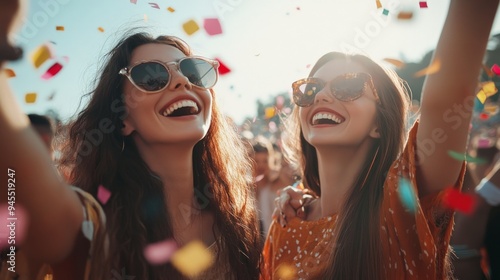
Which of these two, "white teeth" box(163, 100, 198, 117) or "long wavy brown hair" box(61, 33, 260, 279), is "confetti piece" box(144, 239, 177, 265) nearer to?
"long wavy brown hair" box(61, 33, 260, 279)

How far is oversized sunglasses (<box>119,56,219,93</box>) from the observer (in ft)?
7.27

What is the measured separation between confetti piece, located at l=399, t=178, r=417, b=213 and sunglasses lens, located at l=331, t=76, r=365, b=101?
0.66 m

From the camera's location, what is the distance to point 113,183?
83.4 inches

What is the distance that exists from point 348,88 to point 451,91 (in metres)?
0.85

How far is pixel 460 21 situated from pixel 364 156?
1.06 m

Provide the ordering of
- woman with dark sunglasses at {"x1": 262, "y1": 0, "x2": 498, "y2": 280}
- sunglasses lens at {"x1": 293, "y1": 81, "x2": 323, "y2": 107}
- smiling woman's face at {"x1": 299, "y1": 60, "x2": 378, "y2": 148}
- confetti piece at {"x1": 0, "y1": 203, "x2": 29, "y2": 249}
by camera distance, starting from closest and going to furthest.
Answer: confetti piece at {"x1": 0, "y1": 203, "x2": 29, "y2": 249} → woman with dark sunglasses at {"x1": 262, "y1": 0, "x2": 498, "y2": 280} → smiling woman's face at {"x1": 299, "y1": 60, "x2": 378, "y2": 148} → sunglasses lens at {"x1": 293, "y1": 81, "x2": 323, "y2": 107}

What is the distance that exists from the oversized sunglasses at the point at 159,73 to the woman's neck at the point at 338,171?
82 cm

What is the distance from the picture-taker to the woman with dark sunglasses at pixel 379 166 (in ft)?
5.56

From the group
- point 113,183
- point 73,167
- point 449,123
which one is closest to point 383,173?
point 449,123

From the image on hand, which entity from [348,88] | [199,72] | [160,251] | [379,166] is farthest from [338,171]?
[160,251]

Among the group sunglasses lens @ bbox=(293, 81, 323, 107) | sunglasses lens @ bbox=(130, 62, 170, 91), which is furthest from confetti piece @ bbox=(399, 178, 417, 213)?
sunglasses lens @ bbox=(130, 62, 170, 91)

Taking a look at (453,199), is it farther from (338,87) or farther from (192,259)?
(192,259)

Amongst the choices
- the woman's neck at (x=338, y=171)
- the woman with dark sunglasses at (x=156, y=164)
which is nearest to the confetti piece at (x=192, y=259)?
the woman with dark sunglasses at (x=156, y=164)

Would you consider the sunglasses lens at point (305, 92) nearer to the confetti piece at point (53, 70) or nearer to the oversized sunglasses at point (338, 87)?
the oversized sunglasses at point (338, 87)
